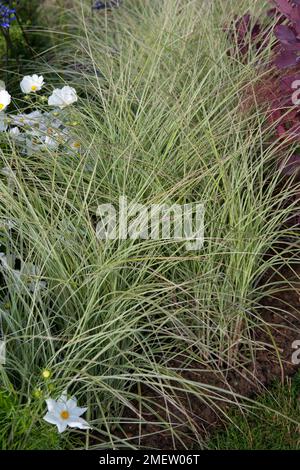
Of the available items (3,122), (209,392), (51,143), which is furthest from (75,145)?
(209,392)

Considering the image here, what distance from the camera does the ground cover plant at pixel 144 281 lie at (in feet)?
8.07

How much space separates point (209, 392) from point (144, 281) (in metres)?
0.44

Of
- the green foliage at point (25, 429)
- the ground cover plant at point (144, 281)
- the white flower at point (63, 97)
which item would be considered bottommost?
the green foliage at point (25, 429)

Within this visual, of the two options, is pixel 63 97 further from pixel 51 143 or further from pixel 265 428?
pixel 265 428

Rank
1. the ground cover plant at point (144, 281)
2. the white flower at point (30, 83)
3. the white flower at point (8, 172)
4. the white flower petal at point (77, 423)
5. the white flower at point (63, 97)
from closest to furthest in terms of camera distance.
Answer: the white flower petal at point (77, 423) < the ground cover plant at point (144, 281) < the white flower at point (8, 172) < the white flower at point (63, 97) < the white flower at point (30, 83)

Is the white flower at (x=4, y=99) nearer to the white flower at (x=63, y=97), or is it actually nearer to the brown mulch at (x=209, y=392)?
the white flower at (x=63, y=97)

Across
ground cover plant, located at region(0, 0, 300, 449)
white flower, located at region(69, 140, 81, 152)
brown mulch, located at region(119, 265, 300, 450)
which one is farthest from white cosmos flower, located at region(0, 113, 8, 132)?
brown mulch, located at region(119, 265, 300, 450)

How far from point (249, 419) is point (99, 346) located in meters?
0.57

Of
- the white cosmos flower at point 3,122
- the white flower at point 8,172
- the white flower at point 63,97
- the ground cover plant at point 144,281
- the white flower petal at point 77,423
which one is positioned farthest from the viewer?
the white flower at point 63,97

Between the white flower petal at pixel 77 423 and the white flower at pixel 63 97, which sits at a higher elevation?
the white flower at pixel 63 97

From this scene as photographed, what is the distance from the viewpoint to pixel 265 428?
2.60 m

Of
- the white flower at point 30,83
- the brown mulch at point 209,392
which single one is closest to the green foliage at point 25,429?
the brown mulch at point 209,392

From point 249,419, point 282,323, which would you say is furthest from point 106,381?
point 282,323
